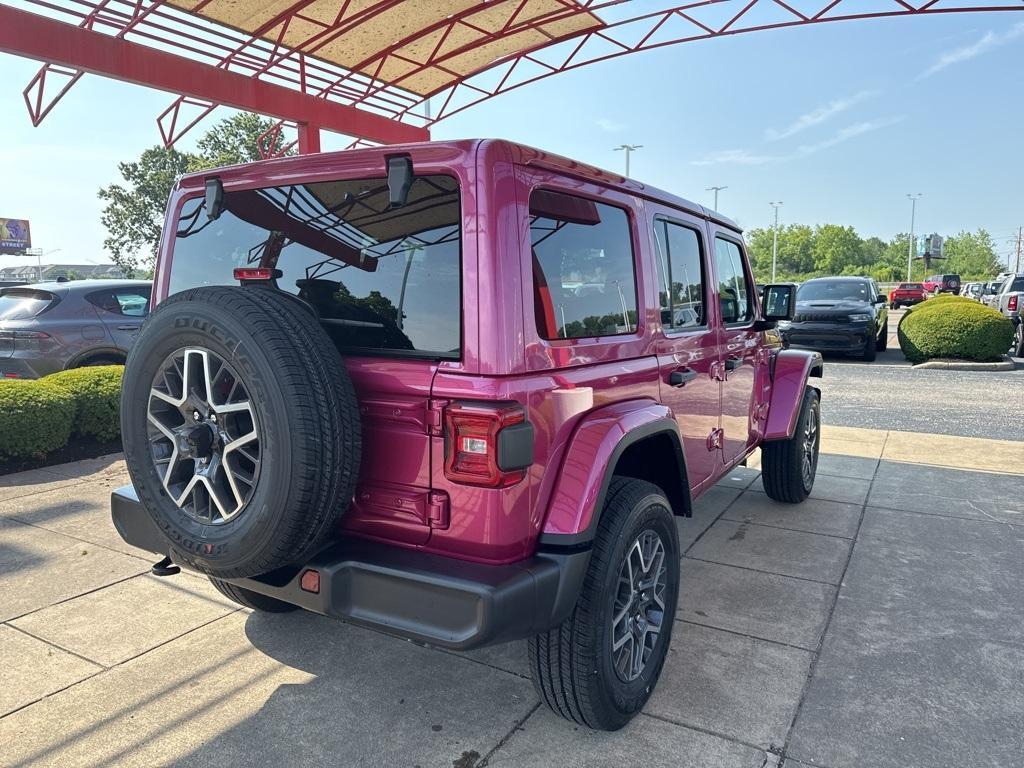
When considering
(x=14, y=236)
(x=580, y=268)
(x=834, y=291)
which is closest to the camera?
(x=580, y=268)

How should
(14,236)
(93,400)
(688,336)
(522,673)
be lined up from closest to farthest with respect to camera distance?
(522,673) < (688,336) < (93,400) < (14,236)

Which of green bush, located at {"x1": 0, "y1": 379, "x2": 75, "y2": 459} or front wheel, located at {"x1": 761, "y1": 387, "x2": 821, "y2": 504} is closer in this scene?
front wheel, located at {"x1": 761, "y1": 387, "x2": 821, "y2": 504}

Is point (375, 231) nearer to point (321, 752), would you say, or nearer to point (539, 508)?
point (539, 508)

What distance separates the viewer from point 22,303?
293 inches

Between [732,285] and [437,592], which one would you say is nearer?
[437,592]

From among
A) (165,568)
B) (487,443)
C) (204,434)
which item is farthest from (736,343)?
(165,568)

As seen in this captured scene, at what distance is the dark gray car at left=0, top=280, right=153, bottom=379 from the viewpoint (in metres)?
7.20

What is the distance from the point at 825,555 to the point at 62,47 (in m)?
9.52

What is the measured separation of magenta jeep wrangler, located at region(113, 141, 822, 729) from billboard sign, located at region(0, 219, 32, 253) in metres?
100

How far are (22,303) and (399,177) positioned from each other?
709 cm

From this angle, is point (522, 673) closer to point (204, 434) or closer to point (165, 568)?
point (165, 568)

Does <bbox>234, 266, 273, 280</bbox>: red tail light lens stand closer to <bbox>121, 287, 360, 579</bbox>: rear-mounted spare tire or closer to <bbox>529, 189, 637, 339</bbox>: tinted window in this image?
<bbox>121, 287, 360, 579</bbox>: rear-mounted spare tire

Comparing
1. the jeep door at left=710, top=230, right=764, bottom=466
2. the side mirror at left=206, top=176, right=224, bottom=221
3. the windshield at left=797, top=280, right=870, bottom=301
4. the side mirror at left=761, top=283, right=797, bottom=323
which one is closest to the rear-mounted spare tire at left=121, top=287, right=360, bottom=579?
the side mirror at left=206, top=176, right=224, bottom=221

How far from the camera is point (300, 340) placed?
6.88 ft
